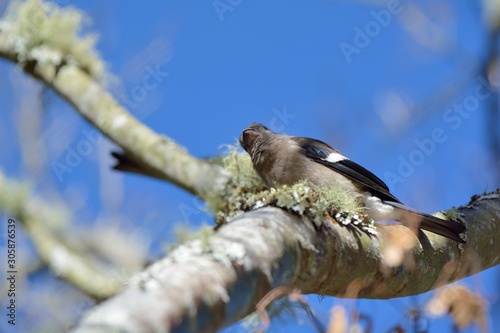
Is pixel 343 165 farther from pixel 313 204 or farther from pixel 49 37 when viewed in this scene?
pixel 49 37

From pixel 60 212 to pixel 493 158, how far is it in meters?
5.01

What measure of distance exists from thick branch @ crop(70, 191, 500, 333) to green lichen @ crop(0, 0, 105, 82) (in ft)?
10.2

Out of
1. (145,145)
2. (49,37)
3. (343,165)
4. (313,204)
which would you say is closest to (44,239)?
(145,145)

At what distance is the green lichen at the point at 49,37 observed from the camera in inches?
210

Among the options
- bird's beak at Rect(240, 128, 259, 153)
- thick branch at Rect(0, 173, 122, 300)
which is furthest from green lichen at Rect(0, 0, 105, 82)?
bird's beak at Rect(240, 128, 259, 153)

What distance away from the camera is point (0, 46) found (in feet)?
17.8

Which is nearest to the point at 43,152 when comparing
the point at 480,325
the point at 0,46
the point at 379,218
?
the point at 0,46

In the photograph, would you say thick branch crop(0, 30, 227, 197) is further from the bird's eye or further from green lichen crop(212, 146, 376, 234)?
green lichen crop(212, 146, 376, 234)

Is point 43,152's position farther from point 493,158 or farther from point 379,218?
point 493,158

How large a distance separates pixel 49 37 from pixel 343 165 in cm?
259

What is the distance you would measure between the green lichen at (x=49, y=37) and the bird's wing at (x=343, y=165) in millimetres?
1815

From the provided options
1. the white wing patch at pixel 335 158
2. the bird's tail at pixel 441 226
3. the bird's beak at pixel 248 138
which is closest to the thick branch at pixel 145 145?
the bird's beak at pixel 248 138

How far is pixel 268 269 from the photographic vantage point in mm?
2324

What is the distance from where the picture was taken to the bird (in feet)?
13.5
